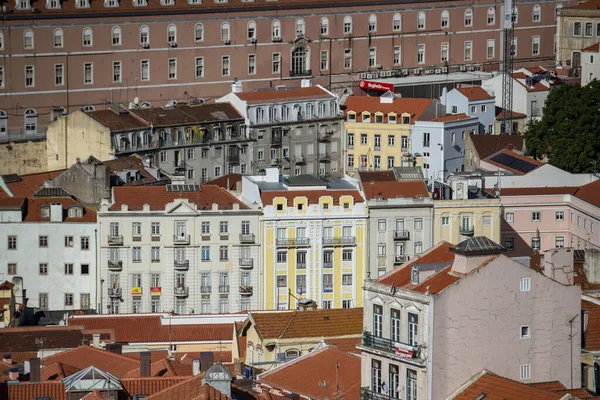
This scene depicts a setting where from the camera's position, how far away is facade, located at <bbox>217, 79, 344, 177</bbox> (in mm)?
125625

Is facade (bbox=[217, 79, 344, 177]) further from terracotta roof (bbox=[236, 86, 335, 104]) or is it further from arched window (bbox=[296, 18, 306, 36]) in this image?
arched window (bbox=[296, 18, 306, 36])

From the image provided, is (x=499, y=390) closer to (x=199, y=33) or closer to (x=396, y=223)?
(x=396, y=223)

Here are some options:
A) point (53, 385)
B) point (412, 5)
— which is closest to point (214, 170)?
point (412, 5)

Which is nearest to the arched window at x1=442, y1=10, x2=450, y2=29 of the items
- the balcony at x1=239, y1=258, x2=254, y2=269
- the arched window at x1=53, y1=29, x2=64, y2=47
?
the arched window at x1=53, y1=29, x2=64, y2=47

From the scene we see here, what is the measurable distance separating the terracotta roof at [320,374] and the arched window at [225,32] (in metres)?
→ 79.3

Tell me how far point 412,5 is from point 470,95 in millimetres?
22760

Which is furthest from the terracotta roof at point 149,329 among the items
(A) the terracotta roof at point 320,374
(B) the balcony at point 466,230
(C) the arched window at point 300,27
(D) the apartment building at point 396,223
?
(C) the arched window at point 300,27

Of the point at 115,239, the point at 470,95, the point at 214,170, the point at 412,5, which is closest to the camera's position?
the point at 115,239

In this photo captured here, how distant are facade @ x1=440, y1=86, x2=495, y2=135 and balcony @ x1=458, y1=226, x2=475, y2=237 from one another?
34.2 m

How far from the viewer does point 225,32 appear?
472 ft

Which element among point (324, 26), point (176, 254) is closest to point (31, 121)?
point (324, 26)

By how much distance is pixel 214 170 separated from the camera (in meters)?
122

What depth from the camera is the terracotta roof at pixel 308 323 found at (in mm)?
75000

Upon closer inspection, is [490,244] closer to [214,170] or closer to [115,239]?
[115,239]
